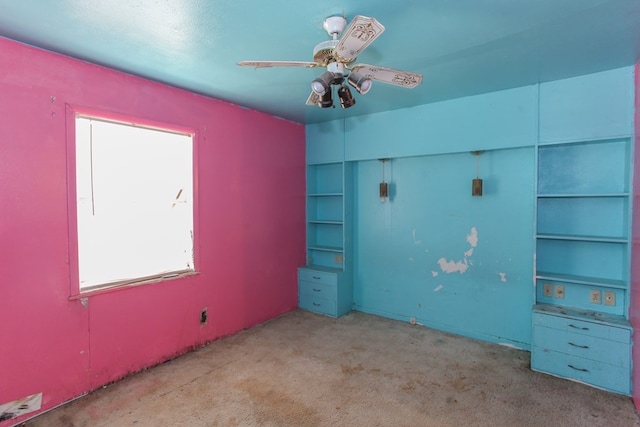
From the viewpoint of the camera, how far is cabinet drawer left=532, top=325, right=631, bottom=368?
2.38m

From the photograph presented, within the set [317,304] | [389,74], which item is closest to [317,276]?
[317,304]

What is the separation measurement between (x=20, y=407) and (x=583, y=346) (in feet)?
12.6

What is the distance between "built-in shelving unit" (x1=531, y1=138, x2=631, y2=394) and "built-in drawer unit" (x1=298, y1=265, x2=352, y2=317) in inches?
76.5

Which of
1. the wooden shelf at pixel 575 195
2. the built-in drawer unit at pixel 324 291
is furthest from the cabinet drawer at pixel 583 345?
the built-in drawer unit at pixel 324 291

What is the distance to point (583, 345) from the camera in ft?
8.23

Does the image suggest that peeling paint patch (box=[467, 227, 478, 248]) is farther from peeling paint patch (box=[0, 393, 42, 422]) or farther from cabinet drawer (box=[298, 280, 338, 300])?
peeling paint patch (box=[0, 393, 42, 422])

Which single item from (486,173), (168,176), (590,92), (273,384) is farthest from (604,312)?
(168,176)

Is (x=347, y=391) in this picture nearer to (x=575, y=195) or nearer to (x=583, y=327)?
(x=583, y=327)

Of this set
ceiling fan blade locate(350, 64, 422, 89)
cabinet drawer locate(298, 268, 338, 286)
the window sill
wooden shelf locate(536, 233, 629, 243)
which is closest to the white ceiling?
ceiling fan blade locate(350, 64, 422, 89)

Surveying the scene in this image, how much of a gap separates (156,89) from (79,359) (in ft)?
6.88

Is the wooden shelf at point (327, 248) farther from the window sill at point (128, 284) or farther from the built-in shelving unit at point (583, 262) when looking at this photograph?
the built-in shelving unit at point (583, 262)

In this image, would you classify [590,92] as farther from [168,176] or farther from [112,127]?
[112,127]

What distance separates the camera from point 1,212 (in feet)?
6.57

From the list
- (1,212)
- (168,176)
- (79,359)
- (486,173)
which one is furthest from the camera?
(486,173)
